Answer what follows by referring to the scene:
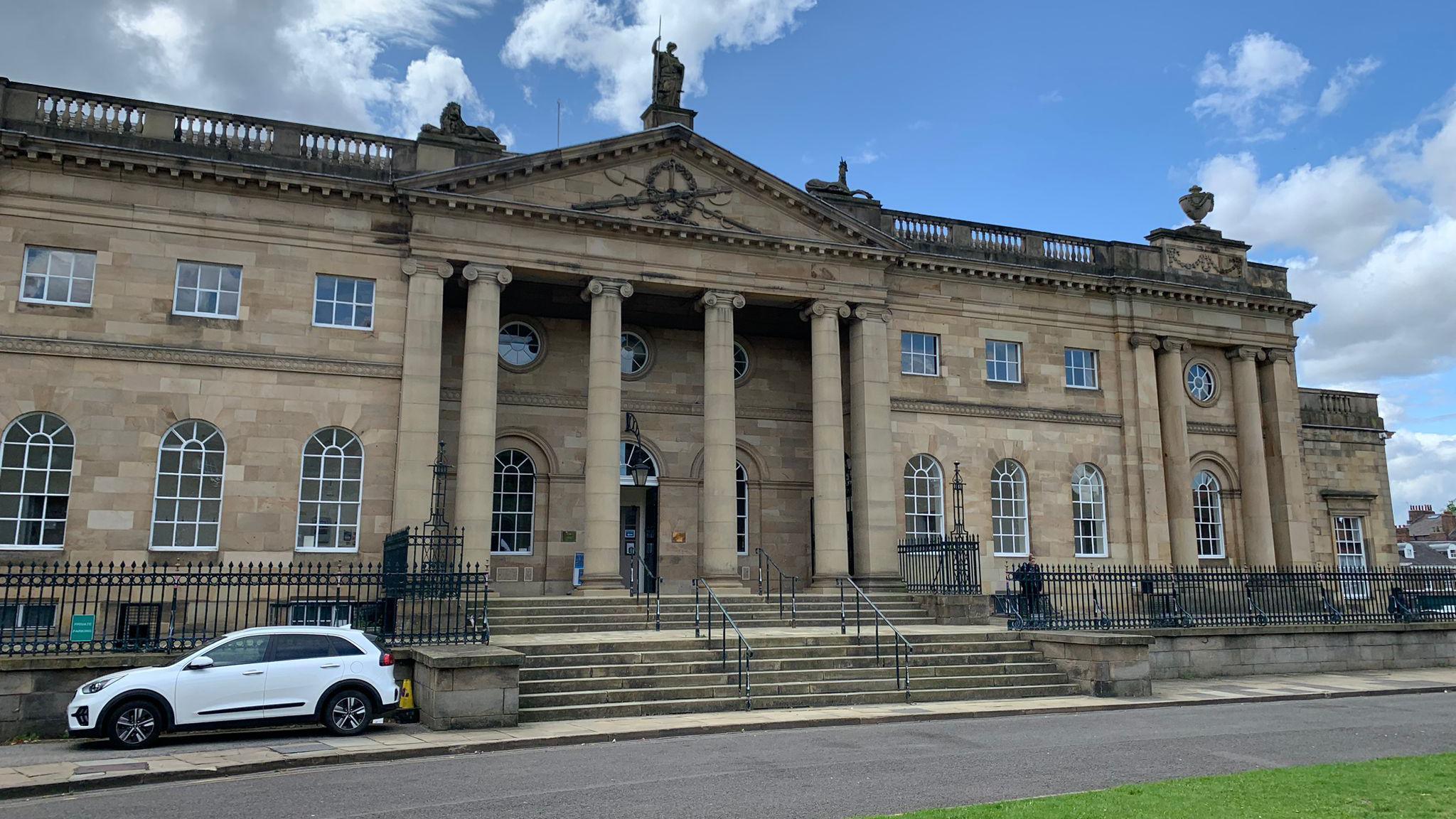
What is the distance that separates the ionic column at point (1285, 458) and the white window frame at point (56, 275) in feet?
101

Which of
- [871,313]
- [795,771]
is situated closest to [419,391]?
[871,313]

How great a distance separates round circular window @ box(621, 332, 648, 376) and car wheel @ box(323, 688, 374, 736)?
47.4 ft

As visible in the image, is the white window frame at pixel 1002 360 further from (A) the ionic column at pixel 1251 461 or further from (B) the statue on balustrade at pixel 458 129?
(B) the statue on balustrade at pixel 458 129

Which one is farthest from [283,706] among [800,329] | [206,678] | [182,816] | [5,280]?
[800,329]

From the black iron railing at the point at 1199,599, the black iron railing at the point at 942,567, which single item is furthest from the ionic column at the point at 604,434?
the black iron railing at the point at 1199,599

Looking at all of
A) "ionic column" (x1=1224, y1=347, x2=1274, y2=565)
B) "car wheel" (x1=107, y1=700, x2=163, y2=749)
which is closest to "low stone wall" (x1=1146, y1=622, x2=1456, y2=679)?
"ionic column" (x1=1224, y1=347, x2=1274, y2=565)

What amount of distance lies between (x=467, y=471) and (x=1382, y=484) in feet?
95.5

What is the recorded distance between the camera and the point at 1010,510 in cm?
2884

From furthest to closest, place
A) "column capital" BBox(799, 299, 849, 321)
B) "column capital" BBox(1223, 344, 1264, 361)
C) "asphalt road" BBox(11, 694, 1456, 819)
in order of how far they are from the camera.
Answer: "column capital" BBox(1223, 344, 1264, 361) → "column capital" BBox(799, 299, 849, 321) → "asphalt road" BBox(11, 694, 1456, 819)

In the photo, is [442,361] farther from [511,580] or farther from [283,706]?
[283,706]

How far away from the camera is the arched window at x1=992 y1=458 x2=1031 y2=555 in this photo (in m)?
28.5

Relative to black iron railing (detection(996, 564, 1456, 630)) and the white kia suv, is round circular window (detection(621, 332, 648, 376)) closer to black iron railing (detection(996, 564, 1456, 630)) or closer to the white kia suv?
black iron railing (detection(996, 564, 1456, 630))

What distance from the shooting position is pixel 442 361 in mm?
25562

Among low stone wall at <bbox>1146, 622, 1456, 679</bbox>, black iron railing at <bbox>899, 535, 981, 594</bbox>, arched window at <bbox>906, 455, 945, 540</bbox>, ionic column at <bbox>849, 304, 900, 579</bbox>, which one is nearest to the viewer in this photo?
low stone wall at <bbox>1146, 622, 1456, 679</bbox>
